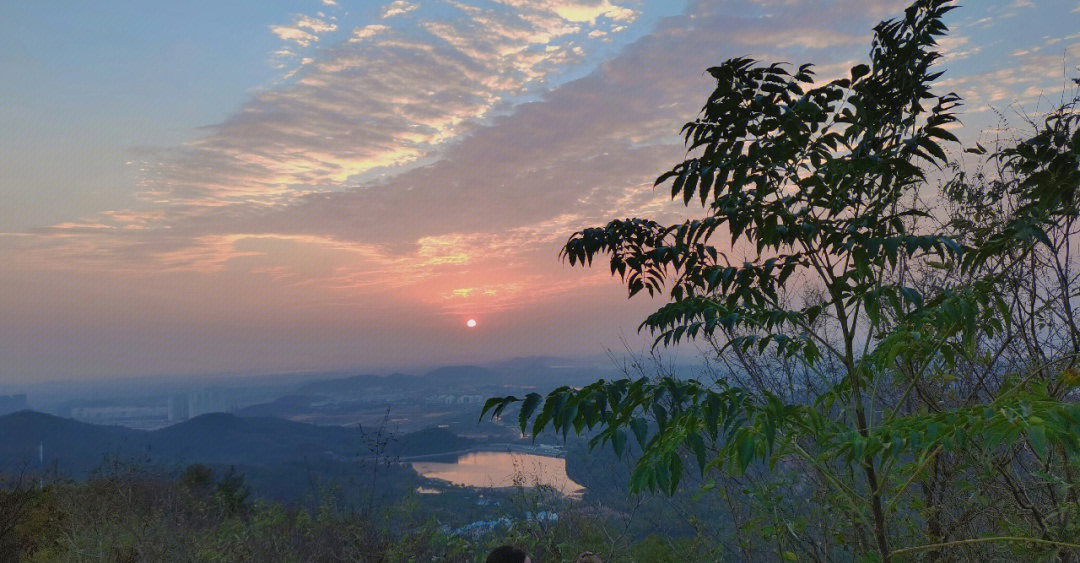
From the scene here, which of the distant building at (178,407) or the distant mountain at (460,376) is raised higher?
the distant mountain at (460,376)

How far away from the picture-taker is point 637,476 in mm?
1994

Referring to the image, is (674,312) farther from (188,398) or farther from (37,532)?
(188,398)

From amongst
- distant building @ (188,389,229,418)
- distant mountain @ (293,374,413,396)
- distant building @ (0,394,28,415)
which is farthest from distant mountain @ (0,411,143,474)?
distant building @ (0,394,28,415)

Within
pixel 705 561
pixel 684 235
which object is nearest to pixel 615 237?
pixel 684 235

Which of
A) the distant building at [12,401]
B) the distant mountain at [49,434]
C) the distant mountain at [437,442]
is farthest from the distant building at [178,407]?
the distant mountain at [437,442]

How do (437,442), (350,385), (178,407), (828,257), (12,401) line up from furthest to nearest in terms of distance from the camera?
1. (178,407)
2. (12,401)
3. (350,385)
4. (437,442)
5. (828,257)

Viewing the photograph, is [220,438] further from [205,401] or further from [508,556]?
[205,401]

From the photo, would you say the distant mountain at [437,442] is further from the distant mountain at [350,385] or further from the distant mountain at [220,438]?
the distant mountain at [350,385]

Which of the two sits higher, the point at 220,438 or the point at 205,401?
the point at 220,438

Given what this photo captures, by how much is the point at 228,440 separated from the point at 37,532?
111 ft

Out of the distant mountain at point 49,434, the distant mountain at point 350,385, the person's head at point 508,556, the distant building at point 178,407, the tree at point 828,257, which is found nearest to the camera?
the tree at point 828,257

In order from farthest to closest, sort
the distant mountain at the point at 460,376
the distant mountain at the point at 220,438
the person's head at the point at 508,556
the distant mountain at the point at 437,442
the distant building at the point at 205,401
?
the distant building at the point at 205,401 < the distant mountain at the point at 460,376 < the distant mountain at the point at 220,438 < the distant mountain at the point at 437,442 < the person's head at the point at 508,556

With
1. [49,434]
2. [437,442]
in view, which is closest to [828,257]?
[437,442]

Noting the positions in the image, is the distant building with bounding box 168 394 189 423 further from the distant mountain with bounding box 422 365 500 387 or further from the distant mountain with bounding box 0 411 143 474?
the distant mountain with bounding box 422 365 500 387
